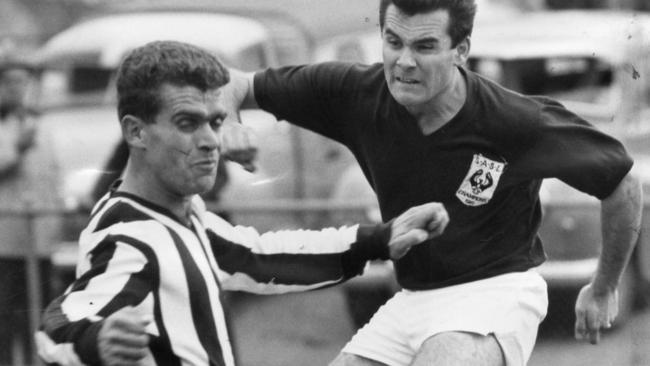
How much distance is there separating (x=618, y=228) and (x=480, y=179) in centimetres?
57

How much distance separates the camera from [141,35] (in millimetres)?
9438

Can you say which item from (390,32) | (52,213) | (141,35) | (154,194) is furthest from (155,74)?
(141,35)

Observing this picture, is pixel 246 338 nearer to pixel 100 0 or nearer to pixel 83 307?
pixel 83 307

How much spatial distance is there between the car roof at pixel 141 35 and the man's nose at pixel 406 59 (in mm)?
5138

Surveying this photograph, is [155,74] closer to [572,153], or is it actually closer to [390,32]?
[390,32]

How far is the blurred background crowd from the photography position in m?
7.37

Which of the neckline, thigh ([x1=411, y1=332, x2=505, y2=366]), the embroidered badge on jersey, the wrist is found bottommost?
the wrist

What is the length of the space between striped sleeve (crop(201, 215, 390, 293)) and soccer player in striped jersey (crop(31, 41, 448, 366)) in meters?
0.04

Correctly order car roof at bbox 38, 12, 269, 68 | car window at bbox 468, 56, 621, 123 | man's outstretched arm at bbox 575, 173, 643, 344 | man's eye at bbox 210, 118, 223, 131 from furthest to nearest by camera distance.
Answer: car roof at bbox 38, 12, 269, 68
car window at bbox 468, 56, 621, 123
man's outstretched arm at bbox 575, 173, 643, 344
man's eye at bbox 210, 118, 223, 131

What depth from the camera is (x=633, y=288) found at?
7.42m

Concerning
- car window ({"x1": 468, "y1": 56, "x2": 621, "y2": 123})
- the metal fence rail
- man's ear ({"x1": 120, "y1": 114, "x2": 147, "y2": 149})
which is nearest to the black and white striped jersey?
man's ear ({"x1": 120, "y1": 114, "x2": 147, "y2": 149})

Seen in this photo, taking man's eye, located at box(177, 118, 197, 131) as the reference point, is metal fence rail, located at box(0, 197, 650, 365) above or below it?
below

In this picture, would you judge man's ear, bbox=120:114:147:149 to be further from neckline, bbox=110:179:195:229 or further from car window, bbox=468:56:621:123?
car window, bbox=468:56:621:123

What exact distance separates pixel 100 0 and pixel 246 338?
12.0 m
